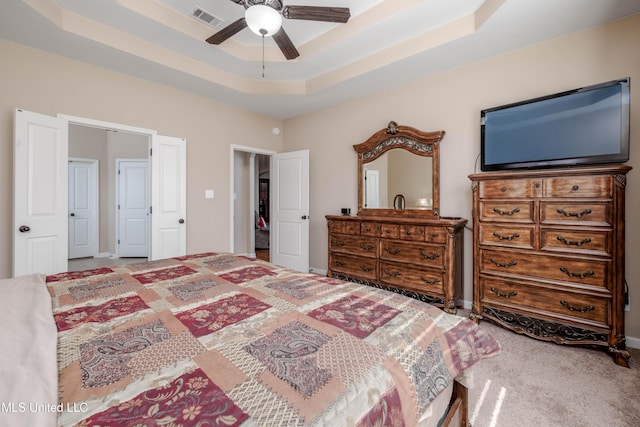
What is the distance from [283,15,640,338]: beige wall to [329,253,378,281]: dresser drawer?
805 millimetres

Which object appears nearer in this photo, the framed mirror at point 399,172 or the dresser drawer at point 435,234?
the dresser drawer at point 435,234

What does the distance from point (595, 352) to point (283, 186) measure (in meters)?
4.12

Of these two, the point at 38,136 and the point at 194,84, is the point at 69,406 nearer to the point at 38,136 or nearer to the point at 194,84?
the point at 38,136

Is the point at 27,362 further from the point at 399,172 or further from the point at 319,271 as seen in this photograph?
the point at 319,271

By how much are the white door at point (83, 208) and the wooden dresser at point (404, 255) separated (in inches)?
212

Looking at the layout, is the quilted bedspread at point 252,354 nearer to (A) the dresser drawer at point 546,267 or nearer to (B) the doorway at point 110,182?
(A) the dresser drawer at point 546,267

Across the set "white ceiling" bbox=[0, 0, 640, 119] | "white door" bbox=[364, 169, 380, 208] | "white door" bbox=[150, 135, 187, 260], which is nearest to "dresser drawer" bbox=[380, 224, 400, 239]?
"white door" bbox=[364, 169, 380, 208]

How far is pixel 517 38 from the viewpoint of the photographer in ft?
8.64

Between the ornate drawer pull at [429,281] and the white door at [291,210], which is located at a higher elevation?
the white door at [291,210]

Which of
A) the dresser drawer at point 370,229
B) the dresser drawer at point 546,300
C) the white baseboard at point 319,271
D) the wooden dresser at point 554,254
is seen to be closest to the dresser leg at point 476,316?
the wooden dresser at point 554,254

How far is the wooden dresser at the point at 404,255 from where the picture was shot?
9.38 feet

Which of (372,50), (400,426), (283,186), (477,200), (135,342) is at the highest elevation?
(372,50)

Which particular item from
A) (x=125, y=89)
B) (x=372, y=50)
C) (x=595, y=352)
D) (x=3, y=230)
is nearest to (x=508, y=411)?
(x=595, y=352)

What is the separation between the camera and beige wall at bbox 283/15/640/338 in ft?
7.63
